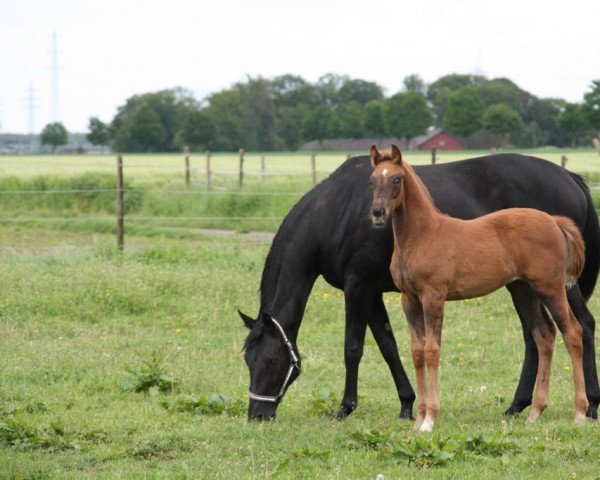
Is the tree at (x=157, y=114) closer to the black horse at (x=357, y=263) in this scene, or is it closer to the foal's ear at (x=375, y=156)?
the black horse at (x=357, y=263)

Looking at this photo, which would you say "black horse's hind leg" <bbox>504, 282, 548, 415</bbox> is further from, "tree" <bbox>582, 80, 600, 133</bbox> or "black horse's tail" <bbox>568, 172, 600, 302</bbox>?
"tree" <bbox>582, 80, 600, 133</bbox>

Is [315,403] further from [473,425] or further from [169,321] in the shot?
[169,321]

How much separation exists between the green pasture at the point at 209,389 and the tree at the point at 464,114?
54.6 meters

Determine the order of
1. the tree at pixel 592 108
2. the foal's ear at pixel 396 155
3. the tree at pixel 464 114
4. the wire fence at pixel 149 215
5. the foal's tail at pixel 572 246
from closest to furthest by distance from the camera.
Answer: the foal's ear at pixel 396 155 < the foal's tail at pixel 572 246 < the wire fence at pixel 149 215 < the tree at pixel 592 108 < the tree at pixel 464 114

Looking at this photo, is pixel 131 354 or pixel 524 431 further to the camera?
pixel 131 354

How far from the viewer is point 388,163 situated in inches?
253

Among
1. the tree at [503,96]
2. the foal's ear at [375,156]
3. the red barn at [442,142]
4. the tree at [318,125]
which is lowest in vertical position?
the foal's ear at [375,156]

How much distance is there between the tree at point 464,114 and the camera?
222ft

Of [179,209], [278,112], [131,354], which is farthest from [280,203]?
[278,112]

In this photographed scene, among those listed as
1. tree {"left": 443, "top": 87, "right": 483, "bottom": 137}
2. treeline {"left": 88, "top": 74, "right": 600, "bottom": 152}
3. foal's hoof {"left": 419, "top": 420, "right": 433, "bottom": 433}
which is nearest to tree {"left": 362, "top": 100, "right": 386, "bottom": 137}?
treeline {"left": 88, "top": 74, "right": 600, "bottom": 152}

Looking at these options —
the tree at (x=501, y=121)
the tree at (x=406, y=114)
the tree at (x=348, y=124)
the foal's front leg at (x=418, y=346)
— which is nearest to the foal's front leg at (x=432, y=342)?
the foal's front leg at (x=418, y=346)

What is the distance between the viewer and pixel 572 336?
6.90 metres

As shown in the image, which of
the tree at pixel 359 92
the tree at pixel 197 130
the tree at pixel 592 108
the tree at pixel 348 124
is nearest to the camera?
the tree at pixel 592 108

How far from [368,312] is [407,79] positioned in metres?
96.6
